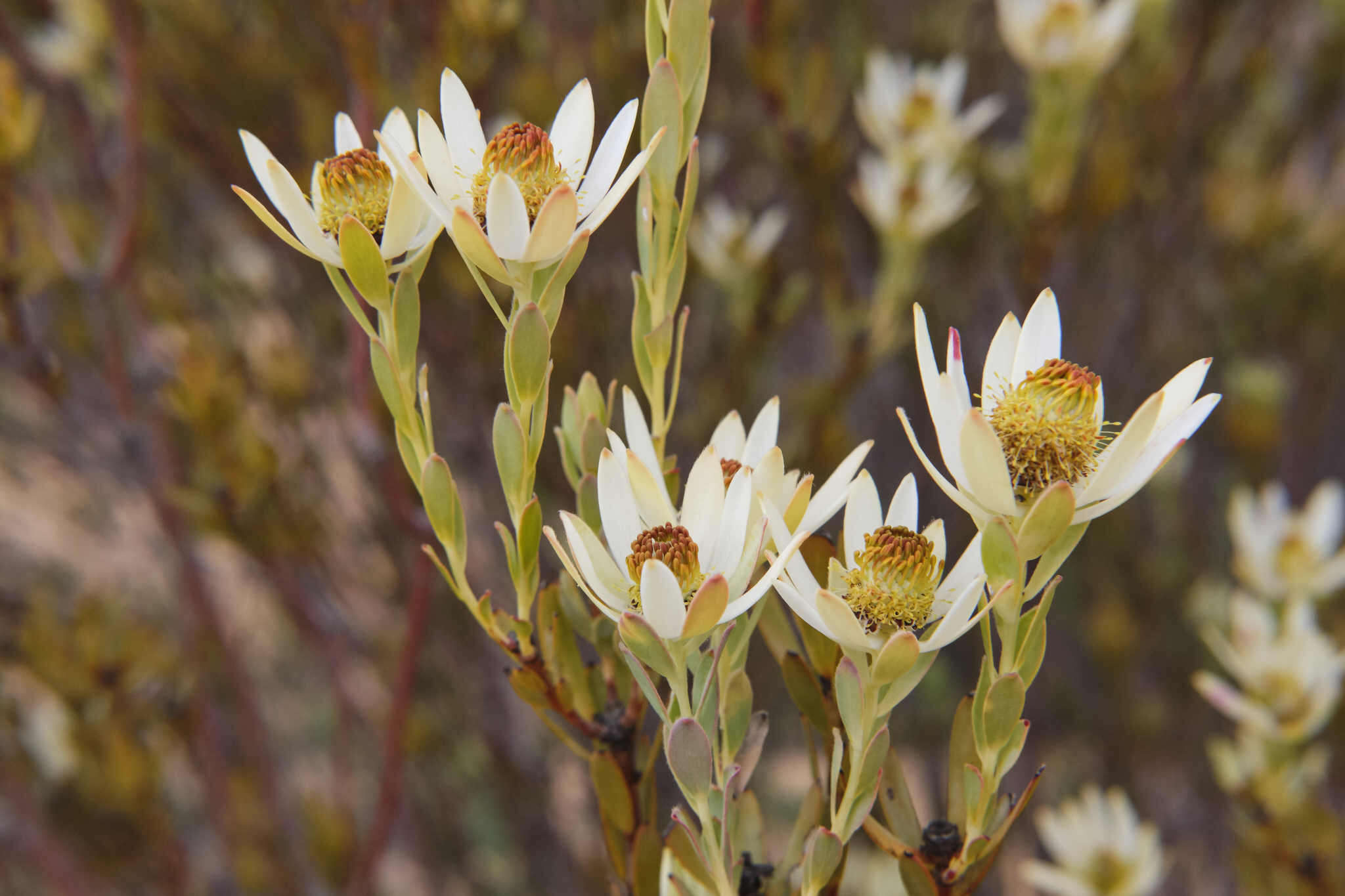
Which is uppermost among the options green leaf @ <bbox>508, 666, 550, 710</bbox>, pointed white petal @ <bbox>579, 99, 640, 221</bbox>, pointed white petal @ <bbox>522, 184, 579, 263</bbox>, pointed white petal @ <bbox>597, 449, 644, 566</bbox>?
pointed white petal @ <bbox>579, 99, 640, 221</bbox>

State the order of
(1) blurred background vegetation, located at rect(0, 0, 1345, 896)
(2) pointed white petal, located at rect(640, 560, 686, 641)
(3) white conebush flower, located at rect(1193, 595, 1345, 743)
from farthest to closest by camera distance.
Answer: (1) blurred background vegetation, located at rect(0, 0, 1345, 896), (3) white conebush flower, located at rect(1193, 595, 1345, 743), (2) pointed white petal, located at rect(640, 560, 686, 641)

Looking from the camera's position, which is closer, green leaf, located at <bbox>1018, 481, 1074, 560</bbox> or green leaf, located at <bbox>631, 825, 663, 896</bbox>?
green leaf, located at <bbox>1018, 481, 1074, 560</bbox>

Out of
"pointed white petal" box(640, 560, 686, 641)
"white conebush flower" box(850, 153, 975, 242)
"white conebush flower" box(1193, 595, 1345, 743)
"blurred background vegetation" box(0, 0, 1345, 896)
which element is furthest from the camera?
"white conebush flower" box(850, 153, 975, 242)

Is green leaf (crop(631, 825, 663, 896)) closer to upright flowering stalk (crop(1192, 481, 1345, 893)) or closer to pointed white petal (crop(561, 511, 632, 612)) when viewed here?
pointed white petal (crop(561, 511, 632, 612))

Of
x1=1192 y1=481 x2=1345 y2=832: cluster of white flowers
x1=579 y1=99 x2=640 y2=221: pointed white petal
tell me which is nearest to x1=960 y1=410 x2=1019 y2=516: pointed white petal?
x1=579 y1=99 x2=640 y2=221: pointed white petal

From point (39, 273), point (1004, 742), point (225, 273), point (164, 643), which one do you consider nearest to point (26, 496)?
point (225, 273)

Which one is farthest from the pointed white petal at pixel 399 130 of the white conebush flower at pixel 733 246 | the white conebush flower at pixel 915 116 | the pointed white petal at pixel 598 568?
the white conebush flower at pixel 915 116

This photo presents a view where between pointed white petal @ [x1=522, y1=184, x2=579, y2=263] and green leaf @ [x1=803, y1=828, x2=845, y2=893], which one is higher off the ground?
pointed white petal @ [x1=522, y1=184, x2=579, y2=263]

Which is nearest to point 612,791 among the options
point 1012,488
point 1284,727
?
point 1012,488
